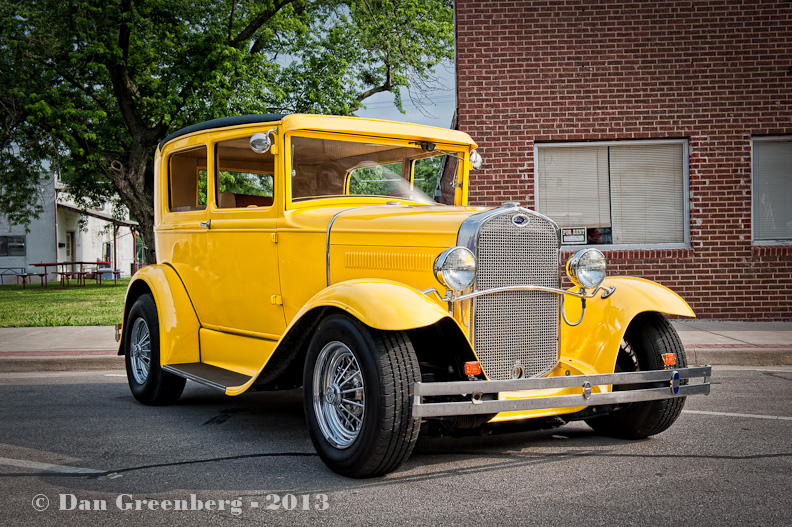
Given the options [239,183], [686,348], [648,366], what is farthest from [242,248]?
[686,348]

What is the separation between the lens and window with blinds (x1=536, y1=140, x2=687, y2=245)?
1138 centimetres

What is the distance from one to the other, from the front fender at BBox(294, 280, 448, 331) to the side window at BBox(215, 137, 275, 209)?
70.3 inches

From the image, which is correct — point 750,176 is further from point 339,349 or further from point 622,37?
point 339,349

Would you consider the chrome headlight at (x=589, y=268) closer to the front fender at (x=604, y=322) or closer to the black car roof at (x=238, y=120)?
the front fender at (x=604, y=322)

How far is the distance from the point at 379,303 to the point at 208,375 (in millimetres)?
2054

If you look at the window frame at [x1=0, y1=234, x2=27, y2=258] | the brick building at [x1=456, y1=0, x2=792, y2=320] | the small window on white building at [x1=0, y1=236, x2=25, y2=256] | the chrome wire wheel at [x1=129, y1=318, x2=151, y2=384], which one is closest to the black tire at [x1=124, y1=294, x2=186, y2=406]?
the chrome wire wheel at [x1=129, y1=318, x2=151, y2=384]

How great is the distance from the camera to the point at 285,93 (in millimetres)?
21094

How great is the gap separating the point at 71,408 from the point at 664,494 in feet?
15.4

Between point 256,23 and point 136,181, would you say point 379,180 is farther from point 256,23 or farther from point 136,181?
point 256,23

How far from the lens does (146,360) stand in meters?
6.55

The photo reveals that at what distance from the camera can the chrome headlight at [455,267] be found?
13.7 ft

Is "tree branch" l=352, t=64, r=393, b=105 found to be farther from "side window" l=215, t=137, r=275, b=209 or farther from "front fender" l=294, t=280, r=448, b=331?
"front fender" l=294, t=280, r=448, b=331

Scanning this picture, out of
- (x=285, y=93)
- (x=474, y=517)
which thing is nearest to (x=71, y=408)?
(x=474, y=517)

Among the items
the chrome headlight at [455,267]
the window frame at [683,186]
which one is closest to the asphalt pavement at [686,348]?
the window frame at [683,186]
